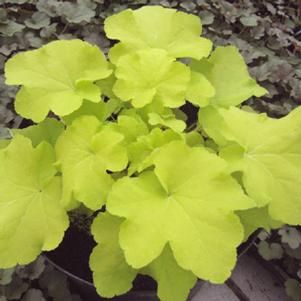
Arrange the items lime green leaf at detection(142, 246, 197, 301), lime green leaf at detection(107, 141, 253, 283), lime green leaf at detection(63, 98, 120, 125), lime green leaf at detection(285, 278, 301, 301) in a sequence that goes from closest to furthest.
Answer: lime green leaf at detection(107, 141, 253, 283)
lime green leaf at detection(142, 246, 197, 301)
lime green leaf at detection(63, 98, 120, 125)
lime green leaf at detection(285, 278, 301, 301)

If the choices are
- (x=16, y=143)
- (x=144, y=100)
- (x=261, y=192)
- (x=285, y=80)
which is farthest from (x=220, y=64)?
(x=285, y=80)

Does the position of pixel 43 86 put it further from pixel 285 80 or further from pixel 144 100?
pixel 285 80

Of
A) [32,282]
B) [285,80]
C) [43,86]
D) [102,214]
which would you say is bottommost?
[32,282]

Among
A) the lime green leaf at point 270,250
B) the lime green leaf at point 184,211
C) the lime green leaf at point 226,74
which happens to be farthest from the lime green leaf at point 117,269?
the lime green leaf at point 270,250

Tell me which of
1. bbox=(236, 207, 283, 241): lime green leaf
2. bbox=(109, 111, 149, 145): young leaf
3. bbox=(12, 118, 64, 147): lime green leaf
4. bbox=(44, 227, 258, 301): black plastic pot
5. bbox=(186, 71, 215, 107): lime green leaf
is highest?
bbox=(186, 71, 215, 107): lime green leaf

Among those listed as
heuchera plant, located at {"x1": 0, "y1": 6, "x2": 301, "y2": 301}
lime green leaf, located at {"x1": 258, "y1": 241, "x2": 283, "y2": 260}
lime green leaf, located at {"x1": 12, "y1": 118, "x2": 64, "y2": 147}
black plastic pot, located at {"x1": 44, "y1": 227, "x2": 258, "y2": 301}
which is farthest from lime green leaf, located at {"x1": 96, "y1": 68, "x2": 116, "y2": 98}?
lime green leaf, located at {"x1": 258, "y1": 241, "x2": 283, "y2": 260}

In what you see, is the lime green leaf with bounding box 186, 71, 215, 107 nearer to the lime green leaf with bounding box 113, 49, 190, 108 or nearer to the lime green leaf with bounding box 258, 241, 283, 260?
the lime green leaf with bounding box 113, 49, 190, 108

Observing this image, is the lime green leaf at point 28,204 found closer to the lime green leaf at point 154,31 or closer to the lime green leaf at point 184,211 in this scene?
the lime green leaf at point 184,211

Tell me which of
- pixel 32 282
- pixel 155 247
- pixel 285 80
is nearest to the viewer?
pixel 155 247
